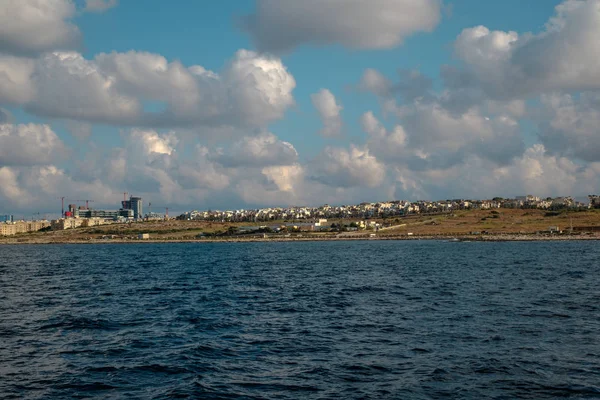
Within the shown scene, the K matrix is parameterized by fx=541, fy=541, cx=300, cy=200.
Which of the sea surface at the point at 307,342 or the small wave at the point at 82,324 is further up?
the sea surface at the point at 307,342

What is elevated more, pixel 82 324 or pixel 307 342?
pixel 307 342

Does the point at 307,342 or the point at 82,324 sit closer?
the point at 307,342

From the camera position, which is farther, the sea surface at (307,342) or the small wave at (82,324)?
the small wave at (82,324)

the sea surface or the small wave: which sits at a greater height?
the sea surface

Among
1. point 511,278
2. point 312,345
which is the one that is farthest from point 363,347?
point 511,278

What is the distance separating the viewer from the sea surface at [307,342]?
67.4ft

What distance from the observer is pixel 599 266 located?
73562 mm

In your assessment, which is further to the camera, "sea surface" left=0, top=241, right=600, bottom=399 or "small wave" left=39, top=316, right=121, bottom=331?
"small wave" left=39, top=316, right=121, bottom=331

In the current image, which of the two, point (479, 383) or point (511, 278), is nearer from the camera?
point (479, 383)

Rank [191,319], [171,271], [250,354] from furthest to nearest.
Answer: [171,271] → [191,319] → [250,354]

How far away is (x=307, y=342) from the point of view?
91.7 ft

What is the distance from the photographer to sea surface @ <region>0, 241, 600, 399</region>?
67.4 ft

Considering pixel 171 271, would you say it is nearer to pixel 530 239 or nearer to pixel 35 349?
pixel 35 349

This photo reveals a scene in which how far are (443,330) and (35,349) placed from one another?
2164cm
